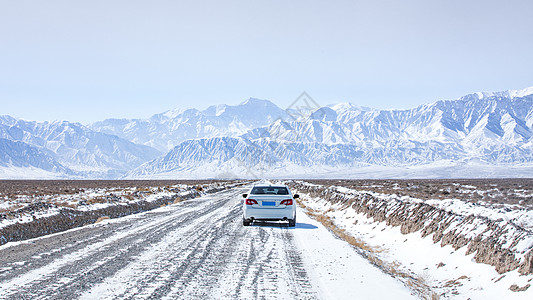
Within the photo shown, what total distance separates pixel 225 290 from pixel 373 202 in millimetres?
14480

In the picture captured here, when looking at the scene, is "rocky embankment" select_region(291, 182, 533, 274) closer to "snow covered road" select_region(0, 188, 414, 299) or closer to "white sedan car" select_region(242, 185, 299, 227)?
"snow covered road" select_region(0, 188, 414, 299)

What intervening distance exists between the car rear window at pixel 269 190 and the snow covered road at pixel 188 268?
2.31 metres

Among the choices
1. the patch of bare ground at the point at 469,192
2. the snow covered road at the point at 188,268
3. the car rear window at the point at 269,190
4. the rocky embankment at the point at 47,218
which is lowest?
the patch of bare ground at the point at 469,192

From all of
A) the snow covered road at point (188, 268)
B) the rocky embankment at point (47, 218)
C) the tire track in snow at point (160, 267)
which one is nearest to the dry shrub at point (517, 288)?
the snow covered road at point (188, 268)

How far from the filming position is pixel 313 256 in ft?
33.0

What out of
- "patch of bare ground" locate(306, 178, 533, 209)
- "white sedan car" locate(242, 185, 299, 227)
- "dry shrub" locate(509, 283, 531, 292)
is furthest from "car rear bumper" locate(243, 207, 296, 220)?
"dry shrub" locate(509, 283, 531, 292)

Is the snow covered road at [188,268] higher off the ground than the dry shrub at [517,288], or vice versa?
the snow covered road at [188,268]

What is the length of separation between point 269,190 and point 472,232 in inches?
316

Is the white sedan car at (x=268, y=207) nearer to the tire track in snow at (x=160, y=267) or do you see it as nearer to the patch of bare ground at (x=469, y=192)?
the tire track in snow at (x=160, y=267)

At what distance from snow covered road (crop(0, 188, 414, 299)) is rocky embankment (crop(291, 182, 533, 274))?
2.08 meters

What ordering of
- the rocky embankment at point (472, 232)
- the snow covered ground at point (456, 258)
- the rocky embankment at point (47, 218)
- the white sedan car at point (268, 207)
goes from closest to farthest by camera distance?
the snow covered ground at point (456, 258) → the rocky embankment at point (472, 232) → the rocky embankment at point (47, 218) → the white sedan car at point (268, 207)

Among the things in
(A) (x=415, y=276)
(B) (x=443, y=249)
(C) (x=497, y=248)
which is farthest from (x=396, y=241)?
(C) (x=497, y=248)

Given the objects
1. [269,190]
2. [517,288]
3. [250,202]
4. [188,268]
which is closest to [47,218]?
[250,202]

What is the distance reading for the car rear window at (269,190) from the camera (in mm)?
15669
